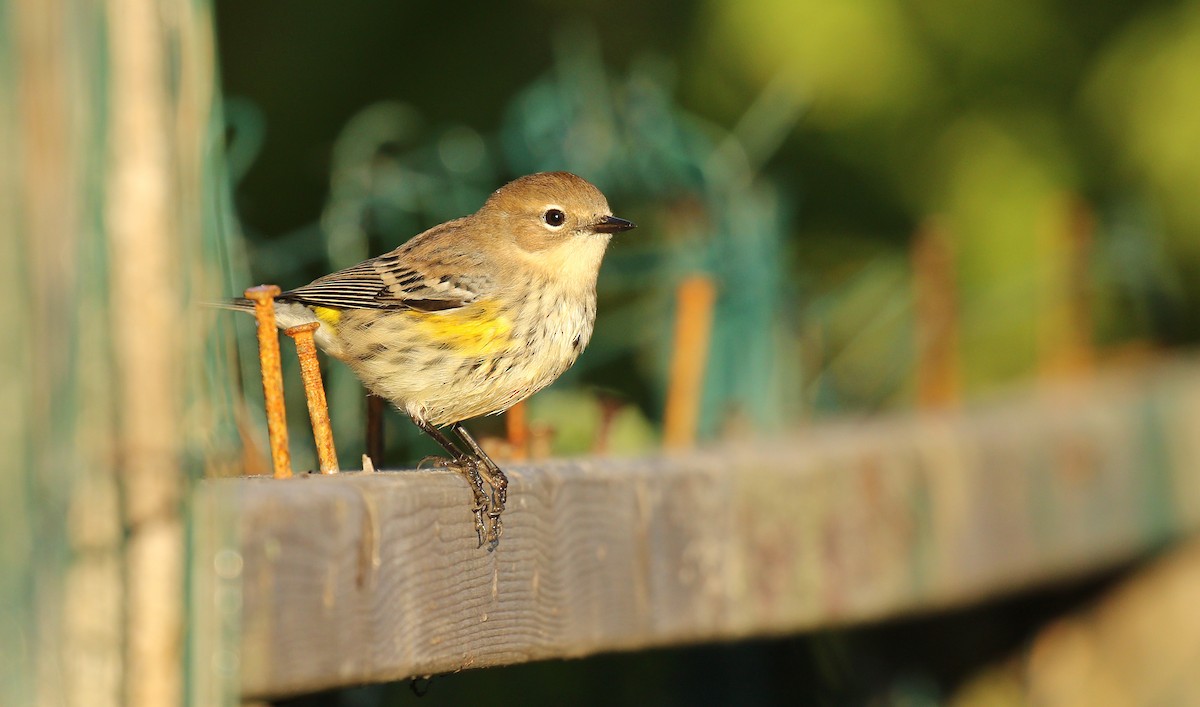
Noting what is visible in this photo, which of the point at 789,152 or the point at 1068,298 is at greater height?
the point at 789,152

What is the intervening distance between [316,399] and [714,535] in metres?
1.25

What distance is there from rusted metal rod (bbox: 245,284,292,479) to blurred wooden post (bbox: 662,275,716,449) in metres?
1.45

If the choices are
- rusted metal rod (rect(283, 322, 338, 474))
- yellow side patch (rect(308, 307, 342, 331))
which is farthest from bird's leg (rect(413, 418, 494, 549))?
yellow side patch (rect(308, 307, 342, 331))

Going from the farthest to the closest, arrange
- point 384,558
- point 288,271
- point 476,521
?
point 288,271 < point 476,521 < point 384,558

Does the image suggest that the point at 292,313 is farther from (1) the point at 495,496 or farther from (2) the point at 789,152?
(2) the point at 789,152

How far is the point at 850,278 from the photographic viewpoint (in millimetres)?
7066

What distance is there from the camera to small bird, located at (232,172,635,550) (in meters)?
3.89

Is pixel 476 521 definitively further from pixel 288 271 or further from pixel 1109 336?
pixel 1109 336

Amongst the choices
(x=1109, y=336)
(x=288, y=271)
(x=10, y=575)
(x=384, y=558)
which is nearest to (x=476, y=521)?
(x=384, y=558)

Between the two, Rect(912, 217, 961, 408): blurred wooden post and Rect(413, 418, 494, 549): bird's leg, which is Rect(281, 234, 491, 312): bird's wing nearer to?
Rect(413, 418, 494, 549): bird's leg

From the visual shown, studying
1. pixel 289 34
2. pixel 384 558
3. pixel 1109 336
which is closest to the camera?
pixel 384 558

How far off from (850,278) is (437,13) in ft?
6.86

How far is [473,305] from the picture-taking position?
407 cm

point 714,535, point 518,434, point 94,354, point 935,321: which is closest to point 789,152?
point 935,321
